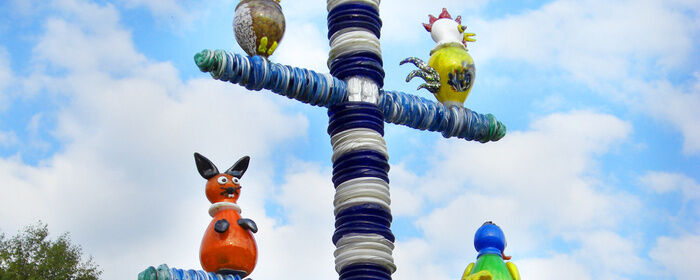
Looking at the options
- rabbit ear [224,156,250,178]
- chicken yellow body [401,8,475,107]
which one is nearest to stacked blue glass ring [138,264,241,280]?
rabbit ear [224,156,250,178]

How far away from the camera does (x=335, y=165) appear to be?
5.41 metres

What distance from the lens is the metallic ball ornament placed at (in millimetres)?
5531

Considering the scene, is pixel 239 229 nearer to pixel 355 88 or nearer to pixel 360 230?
pixel 360 230

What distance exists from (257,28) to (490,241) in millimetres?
1819

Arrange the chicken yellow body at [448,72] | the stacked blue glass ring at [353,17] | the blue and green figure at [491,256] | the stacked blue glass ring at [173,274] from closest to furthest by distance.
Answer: the stacked blue glass ring at [173,274] → the blue and green figure at [491,256] → the stacked blue glass ring at [353,17] → the chicken yellow body at [448,72]

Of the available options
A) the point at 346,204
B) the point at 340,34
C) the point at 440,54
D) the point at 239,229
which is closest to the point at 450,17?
the point at 440,54

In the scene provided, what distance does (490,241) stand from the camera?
5.55 meters

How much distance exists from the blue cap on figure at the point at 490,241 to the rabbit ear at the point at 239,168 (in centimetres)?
144

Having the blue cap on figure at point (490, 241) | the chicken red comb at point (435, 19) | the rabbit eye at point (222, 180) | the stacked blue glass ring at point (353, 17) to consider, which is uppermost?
the chicken red comb at point (435, 19)

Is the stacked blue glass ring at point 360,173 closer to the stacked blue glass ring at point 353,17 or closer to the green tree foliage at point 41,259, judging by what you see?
the stacked blue glass ring at point 353,17

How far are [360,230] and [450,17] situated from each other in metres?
2.19

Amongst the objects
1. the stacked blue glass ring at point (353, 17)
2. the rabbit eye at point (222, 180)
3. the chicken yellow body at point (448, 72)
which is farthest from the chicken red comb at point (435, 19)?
the rabbit eye at point (222, 180)

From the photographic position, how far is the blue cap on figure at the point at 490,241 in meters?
5.55

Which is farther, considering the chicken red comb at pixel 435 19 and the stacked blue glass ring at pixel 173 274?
the chicken red comb at pixel 435 19
